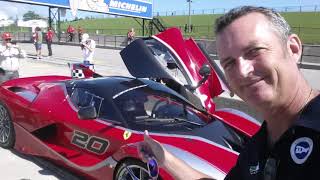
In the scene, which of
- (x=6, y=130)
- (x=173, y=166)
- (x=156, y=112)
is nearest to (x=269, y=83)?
(x=173, y=166)

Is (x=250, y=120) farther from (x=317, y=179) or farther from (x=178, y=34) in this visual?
(x=317, y=179)

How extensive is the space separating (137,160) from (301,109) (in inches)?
103

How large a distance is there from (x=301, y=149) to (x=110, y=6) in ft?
92.0

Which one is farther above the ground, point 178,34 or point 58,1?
point 58,1

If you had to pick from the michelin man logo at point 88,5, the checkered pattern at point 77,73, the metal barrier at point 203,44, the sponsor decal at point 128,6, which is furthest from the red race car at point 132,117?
the sponsor decal at point 128,6

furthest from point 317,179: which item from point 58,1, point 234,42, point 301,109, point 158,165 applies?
point 58,1

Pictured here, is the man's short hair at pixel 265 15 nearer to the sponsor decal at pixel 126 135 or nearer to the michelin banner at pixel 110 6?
the sponsor decal at pixel 126 135

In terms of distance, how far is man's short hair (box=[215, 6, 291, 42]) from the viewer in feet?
4.65

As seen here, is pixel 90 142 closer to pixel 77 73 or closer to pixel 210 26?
pixel 77 73

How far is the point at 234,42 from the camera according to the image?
1409 millimetres

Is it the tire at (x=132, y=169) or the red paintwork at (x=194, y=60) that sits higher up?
the red paintwork at (x=194, y=60)

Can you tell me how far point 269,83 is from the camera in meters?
1.36

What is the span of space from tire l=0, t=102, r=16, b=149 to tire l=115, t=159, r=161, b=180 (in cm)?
239

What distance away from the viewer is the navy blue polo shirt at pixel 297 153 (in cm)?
120
